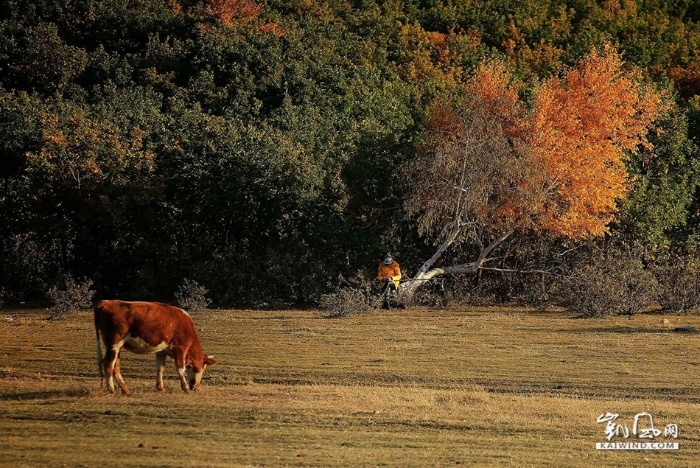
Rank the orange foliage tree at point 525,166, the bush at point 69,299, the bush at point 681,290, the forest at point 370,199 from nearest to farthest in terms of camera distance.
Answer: the bush at point 69,299 → the bush at point 681,290 → the orange foliage tree at point 525,166 → the forest at point 370,199

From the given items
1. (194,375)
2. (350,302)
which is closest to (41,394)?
(194,375)

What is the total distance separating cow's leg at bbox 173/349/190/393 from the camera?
1474 centimetres

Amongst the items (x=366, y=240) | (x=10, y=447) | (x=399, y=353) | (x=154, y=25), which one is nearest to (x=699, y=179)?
(x=366, y=240)

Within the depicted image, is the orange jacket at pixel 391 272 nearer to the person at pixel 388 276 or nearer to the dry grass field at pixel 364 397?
the person at pixel 388 276

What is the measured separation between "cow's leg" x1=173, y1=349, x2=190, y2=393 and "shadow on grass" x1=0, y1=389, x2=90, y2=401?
1324mm

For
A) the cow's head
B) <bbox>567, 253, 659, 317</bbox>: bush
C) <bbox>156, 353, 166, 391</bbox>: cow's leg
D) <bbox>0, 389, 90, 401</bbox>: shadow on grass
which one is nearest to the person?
<bbox>567, 253, 659, 317</bbox>: bush

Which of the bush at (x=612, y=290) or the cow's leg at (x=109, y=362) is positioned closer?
the cow's leg at (x=109, y=362)

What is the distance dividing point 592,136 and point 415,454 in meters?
22.1

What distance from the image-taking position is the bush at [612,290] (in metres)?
26.9

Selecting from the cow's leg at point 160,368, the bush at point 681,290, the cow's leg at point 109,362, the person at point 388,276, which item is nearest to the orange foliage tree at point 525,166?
the person at point 388,276

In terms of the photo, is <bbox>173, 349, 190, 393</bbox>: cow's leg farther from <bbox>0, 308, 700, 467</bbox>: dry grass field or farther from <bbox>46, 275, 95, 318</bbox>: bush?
<bbox>46, 275, 95, 318</bbox>: bush

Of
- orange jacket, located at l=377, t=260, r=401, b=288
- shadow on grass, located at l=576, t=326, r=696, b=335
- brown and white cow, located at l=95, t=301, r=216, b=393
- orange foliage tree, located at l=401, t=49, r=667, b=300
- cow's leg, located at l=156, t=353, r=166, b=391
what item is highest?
orange foliage tree, located at l=401, t=49, r=667, b=300

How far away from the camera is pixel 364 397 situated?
1512cm

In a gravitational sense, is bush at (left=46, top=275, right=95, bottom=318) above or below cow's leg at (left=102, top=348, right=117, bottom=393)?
below
